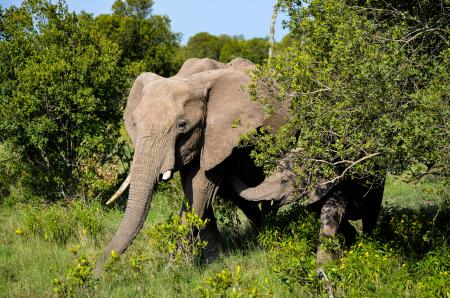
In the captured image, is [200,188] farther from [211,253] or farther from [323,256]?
[323,256]

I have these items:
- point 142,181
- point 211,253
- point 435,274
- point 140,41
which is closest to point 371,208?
point 211,253

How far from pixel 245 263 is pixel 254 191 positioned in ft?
2.89

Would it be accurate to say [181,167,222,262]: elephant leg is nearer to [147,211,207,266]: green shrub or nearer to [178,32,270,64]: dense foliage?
[147,211,207,266]: green shrub

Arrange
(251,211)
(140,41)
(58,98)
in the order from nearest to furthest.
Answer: (251,211) → (58,98) → (140,41)

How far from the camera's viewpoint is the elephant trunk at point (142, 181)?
659cm

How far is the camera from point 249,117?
7.43 meters

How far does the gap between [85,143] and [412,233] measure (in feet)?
19.4

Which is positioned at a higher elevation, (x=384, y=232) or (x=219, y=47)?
(x=219, y=47)

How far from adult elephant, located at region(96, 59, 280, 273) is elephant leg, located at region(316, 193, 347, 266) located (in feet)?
4.18

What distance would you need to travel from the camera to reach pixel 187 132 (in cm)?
706

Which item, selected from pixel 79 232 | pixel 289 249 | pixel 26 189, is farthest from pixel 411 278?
Result: pixel 26 189

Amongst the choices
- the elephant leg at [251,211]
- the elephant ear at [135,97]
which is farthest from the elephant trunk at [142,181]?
the elephant leg at [251,211]

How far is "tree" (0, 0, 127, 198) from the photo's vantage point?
10125 millimetres

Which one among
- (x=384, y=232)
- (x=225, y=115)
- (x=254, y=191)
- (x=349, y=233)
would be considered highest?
(x=225, y=115)
